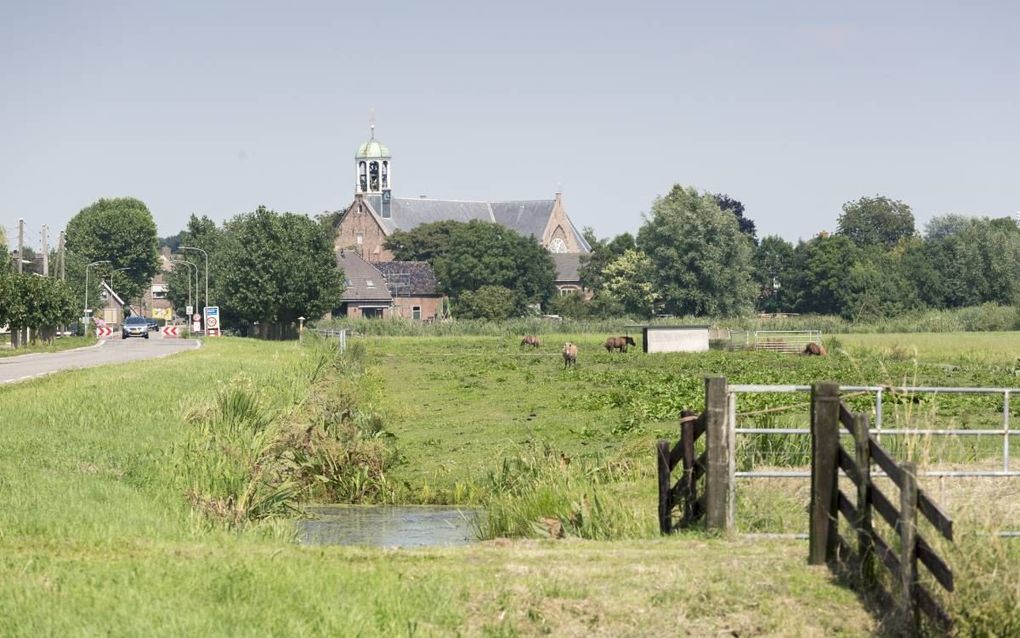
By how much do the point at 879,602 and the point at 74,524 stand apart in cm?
708

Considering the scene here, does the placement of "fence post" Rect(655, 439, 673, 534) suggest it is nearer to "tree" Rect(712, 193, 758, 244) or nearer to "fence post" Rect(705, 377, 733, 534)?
"fence post" Rect(705, 377, 733, 534)

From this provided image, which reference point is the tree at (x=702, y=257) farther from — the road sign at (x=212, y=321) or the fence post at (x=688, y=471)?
the fence post at (x=688, y=471)

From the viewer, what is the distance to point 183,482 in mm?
16953

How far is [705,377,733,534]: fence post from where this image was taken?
1364cm

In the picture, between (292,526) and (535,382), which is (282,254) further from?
(292,526)

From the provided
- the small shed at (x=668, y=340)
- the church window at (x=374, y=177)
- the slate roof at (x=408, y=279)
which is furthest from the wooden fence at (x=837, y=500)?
the church window at (x=374, y=177)

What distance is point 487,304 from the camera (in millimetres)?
142250

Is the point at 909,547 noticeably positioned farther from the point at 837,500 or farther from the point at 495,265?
the point at 495,265

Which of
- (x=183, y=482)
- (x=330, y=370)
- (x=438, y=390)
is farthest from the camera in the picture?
(x=330, y=370)

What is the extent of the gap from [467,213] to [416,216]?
8.14 meters

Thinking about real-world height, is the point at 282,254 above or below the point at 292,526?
above

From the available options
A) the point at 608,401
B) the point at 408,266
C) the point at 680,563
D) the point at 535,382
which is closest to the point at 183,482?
the point at 680,563

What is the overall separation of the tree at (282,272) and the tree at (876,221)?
328ft

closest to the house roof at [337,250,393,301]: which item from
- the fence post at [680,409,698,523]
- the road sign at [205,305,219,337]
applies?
the road sign at [205,305,219,337]
